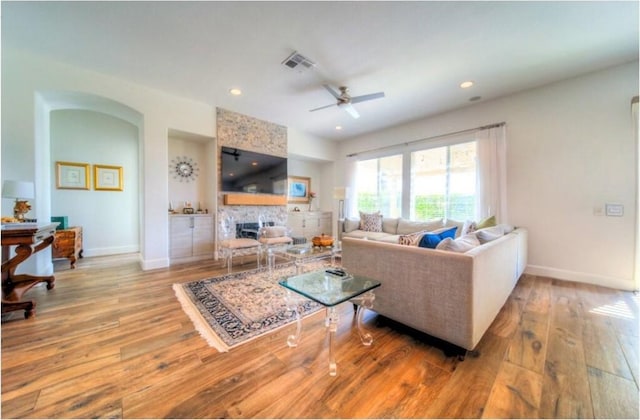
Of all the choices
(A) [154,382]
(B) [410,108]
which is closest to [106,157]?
(A) [154,382]

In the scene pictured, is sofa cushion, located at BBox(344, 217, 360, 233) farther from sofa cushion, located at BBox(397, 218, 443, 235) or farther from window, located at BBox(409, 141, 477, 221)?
window, located at BBox(409, 141, 477, 221)

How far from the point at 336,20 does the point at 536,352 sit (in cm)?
324

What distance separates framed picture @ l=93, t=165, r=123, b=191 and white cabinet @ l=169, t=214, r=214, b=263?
1856 mm

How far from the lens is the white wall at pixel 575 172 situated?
A: 2918 millimetres

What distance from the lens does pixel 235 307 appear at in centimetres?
231

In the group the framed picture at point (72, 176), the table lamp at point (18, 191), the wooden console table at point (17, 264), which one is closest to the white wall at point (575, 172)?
the wooden console table at point (17, 264)

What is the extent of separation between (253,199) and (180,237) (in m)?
1.50

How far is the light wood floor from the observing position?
3.89 ft

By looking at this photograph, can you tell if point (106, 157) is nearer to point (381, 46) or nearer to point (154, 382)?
point (154, 382)

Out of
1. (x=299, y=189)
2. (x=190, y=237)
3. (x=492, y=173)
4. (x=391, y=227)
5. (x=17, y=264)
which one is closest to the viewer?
(x=17, y=264)

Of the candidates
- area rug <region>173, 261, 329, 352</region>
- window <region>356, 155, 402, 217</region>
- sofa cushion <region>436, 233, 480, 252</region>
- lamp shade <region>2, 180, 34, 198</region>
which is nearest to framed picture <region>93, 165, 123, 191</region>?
lamp shade <region>2, 180, 34, 198</region>

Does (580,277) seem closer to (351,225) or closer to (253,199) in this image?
(351,225)

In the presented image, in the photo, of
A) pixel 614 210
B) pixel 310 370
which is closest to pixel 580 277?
pixel 614 210

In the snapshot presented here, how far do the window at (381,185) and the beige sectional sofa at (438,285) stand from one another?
3.25m
